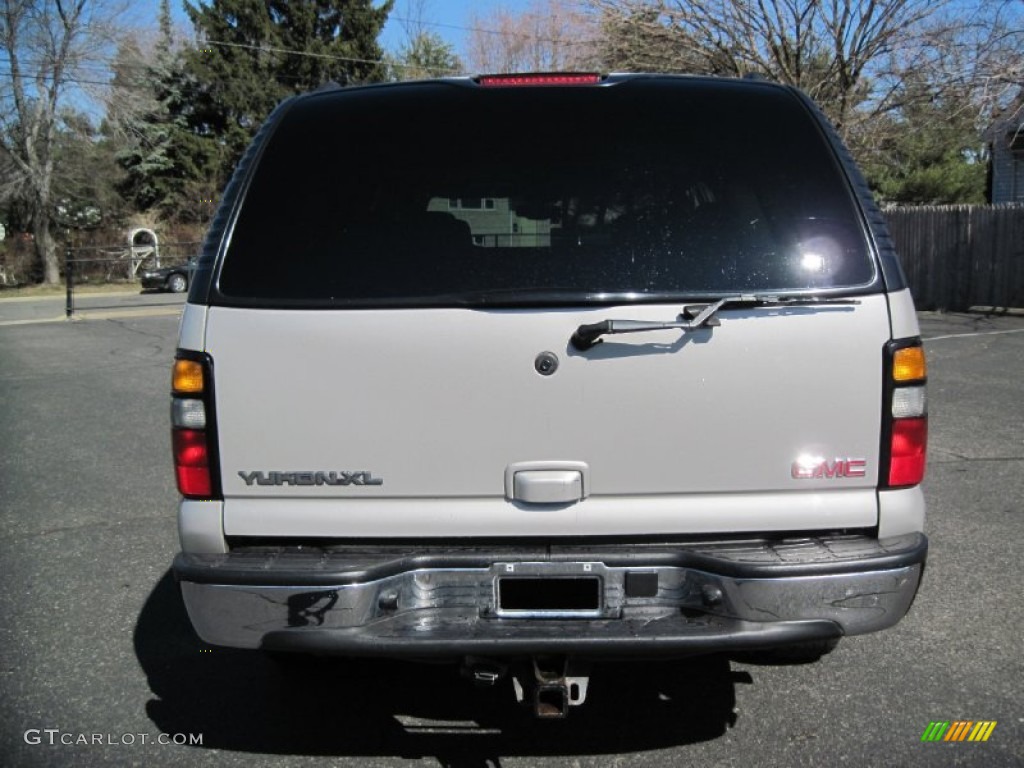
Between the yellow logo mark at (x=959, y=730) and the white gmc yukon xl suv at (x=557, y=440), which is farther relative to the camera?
the yellow logo mark at (x=959, y=730)

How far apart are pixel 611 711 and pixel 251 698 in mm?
1283

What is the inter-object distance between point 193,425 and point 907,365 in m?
1.96

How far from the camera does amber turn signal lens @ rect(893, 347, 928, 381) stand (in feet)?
8.15

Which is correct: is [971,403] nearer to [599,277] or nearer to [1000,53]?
[599,277]

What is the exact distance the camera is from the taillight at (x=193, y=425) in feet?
8.29

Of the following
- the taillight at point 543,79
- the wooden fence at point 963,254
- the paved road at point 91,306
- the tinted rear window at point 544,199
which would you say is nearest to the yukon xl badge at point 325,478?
the tinted rear window at point 544,199

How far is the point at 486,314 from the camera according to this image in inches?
97.6

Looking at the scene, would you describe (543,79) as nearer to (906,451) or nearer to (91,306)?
(906,451)

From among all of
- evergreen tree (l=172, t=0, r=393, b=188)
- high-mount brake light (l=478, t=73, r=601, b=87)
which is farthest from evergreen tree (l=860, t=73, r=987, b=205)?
evergreen tree (l=172, t=0, r=393, b=188)

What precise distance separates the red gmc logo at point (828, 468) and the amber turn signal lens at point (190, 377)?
1644 mm

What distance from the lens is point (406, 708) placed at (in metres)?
3.21

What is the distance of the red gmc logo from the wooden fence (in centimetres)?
1502

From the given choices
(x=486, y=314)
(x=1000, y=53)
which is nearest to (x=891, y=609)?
(x=486, y=314)

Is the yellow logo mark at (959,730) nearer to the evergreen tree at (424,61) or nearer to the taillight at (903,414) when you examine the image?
the taillight at (903,414)
